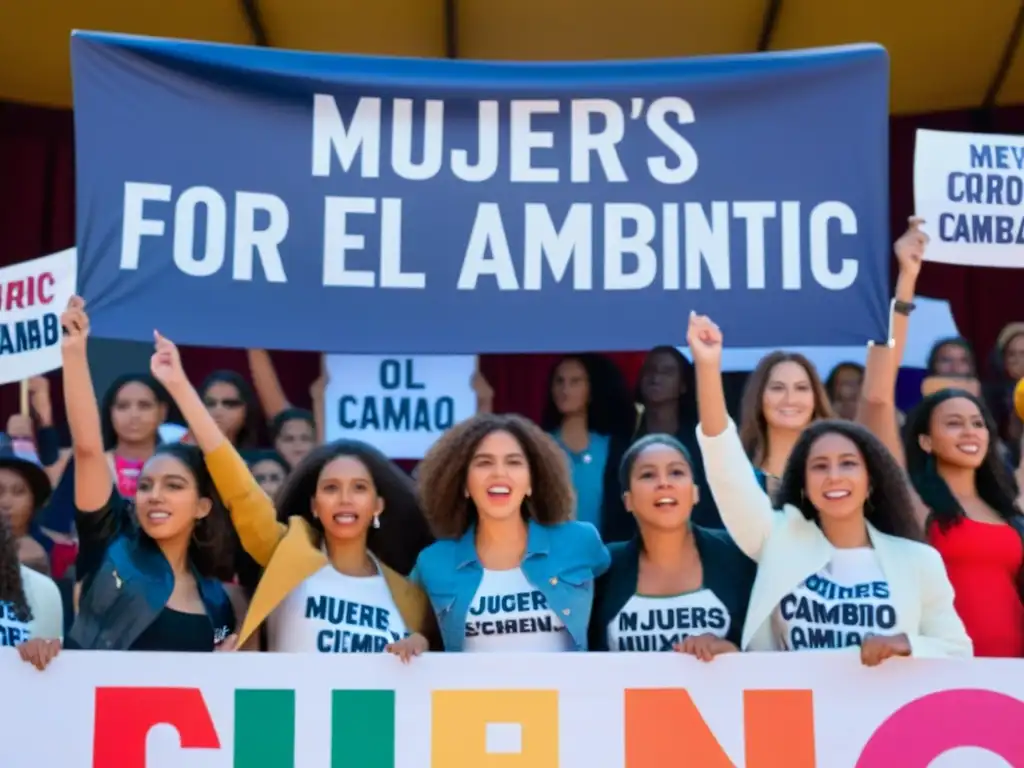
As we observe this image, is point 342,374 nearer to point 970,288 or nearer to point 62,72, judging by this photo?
point 62,72

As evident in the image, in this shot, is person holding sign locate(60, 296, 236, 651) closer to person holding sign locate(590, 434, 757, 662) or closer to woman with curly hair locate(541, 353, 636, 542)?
person holding sign locate(590, 434, 757, 662)

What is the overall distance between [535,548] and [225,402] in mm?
1589

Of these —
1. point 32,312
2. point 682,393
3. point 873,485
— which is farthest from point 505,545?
point 32,312

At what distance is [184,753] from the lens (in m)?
3.41

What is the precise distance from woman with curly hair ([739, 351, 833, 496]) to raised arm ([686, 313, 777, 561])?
2.16 ft

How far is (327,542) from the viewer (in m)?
3.88

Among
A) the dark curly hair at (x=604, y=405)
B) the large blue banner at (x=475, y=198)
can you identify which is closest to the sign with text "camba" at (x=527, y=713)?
the large blue banner at (x=475, y=198)

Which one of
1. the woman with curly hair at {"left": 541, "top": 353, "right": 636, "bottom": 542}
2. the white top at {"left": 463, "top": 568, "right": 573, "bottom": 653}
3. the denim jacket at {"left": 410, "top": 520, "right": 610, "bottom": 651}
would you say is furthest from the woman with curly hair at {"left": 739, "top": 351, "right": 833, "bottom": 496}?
the white top at {"left": 463, "top": 568, "right": 573, "bottom": 653}

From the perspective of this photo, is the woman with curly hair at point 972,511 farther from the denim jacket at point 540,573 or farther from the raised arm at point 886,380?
the denim jacket at point 540,573

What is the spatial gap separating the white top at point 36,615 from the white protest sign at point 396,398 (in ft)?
5.80

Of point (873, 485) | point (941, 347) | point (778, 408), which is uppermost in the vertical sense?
point (941, 347)

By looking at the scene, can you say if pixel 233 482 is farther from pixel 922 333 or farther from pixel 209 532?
pixel 922 333

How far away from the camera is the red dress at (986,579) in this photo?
146 inches

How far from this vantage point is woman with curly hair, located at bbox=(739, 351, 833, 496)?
435cm
